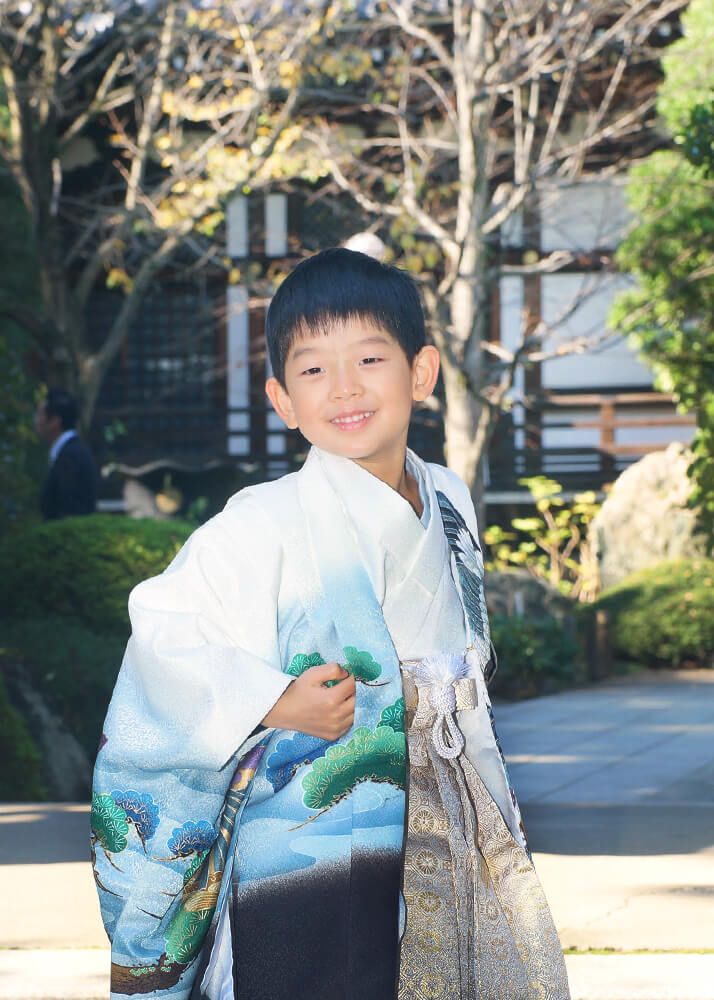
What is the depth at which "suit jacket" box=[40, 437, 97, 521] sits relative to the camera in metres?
8.55

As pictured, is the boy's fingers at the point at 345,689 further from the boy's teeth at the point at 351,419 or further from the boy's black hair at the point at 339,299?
the boy's black hair at the point at 339,299

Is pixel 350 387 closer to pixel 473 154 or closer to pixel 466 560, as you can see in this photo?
pixel 466 560

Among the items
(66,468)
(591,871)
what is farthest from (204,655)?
(66,468)

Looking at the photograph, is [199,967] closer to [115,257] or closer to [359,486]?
[359,486]

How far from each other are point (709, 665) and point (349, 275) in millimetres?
11663

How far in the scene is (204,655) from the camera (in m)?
2.32

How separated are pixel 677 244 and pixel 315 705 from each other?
11826mm

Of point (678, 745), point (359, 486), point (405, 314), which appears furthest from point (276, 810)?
point (678, 745)

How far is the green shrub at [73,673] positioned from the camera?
24.1 ft

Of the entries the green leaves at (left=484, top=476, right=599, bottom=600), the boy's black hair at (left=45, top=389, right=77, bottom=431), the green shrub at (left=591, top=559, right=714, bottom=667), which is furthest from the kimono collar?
the green leaves at (left=484, top=476, right=599, bottom=600)

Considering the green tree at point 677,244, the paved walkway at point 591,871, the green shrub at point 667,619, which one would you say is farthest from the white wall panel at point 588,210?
the paved walkway at point 591,871

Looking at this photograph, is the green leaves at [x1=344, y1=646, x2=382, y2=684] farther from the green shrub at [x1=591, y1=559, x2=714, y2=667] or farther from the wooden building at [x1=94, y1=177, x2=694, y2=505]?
the wooden building at [x1=94, y1=177, x2=694, y2=505]

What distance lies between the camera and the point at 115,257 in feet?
49.1

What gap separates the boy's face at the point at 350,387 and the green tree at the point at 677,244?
9.19 metres
